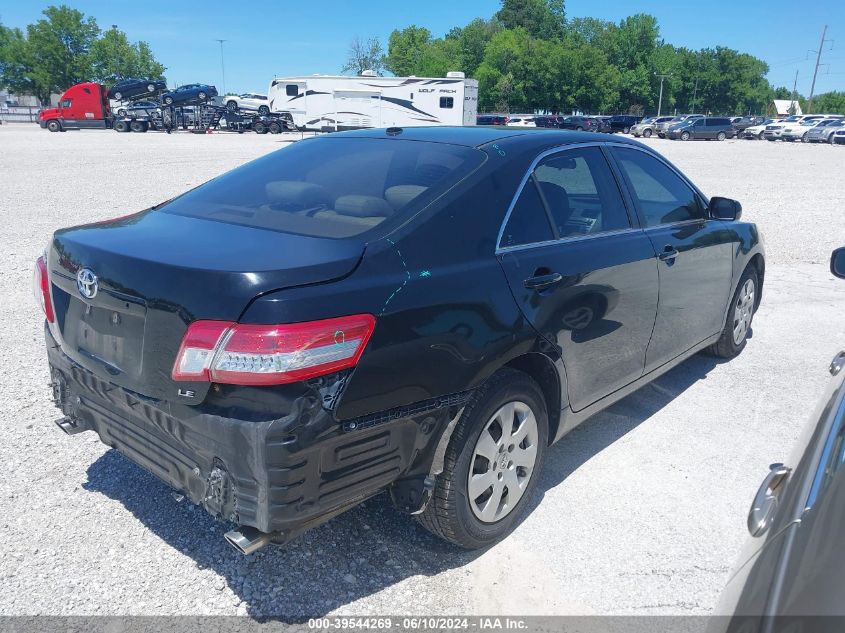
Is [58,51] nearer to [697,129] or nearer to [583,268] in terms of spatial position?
[697,129]

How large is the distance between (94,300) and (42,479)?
1.38 meters

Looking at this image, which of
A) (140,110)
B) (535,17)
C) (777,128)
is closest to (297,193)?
(140,110)

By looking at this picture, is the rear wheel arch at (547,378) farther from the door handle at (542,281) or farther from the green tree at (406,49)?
the green tree at (406,49)

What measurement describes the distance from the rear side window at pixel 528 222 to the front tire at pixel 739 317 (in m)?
2.50

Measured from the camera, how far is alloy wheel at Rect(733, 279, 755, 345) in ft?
16.8

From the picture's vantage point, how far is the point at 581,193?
3549 mm

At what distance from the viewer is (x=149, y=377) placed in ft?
7.81

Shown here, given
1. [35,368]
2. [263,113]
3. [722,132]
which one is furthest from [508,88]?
[35,368]

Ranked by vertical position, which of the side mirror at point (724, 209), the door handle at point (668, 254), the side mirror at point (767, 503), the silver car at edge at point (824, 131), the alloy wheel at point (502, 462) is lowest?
the alloy wheel at point (502, 462)

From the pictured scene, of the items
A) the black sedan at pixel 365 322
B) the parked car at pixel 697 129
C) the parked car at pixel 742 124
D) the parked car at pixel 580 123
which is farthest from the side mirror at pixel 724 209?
the parked car at pixel 742 124

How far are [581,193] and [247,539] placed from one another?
2337 millimetres

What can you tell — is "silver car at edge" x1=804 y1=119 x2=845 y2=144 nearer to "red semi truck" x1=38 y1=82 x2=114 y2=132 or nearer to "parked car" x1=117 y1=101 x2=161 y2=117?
"parked car" x1=117 y1=101 x2=161 y2=117

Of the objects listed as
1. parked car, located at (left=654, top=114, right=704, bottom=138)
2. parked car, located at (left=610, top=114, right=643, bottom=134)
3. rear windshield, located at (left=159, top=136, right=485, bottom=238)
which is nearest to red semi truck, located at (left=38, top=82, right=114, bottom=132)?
parked car, located at (left=610, top=114, right=643, bottom=134)

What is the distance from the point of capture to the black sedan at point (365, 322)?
7.16 feet
